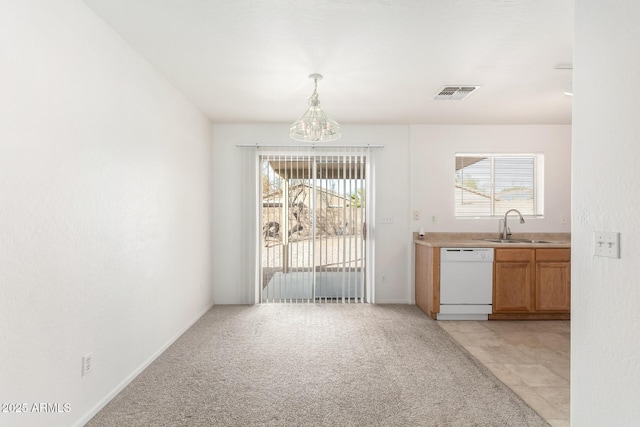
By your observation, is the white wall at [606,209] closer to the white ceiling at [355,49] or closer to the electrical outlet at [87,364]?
the white ceiling at [355,49]

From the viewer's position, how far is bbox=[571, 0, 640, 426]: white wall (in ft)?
4.23

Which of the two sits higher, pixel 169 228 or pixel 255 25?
pixel 255 25

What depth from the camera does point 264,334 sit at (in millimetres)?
3461

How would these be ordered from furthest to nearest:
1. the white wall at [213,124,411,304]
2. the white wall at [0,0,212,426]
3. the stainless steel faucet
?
the white wall at [213,124,411,304] < the stainless steel faucet < the white wall at [0,0,212,426]

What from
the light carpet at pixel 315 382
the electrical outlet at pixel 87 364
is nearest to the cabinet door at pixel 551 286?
the light carpet at pixel 315 382

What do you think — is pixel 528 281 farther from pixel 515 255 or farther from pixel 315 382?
pixel 315 382

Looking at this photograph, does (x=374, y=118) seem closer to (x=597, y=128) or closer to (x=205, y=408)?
(x=597, y=128)

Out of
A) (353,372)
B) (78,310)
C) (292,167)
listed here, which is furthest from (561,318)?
(78,310)

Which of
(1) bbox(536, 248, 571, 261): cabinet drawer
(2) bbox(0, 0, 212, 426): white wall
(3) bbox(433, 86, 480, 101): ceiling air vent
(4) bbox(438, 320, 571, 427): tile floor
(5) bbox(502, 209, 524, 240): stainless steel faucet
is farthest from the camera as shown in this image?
(5) bbox(502, 209, 524, 240): stainless steel faucet

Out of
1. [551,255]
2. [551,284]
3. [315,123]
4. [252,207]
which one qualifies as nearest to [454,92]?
[315,123]

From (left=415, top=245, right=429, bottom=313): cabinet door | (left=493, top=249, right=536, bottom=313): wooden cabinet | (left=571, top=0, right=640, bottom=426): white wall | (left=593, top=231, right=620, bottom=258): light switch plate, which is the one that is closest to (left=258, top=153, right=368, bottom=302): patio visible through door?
(left=415, top=245, right=429, bottom=313): cabinet door

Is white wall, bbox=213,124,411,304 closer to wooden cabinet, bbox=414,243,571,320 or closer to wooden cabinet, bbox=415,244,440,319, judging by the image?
wooden cabinet, bbox=415,244,440,319

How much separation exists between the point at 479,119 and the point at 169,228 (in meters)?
3.97

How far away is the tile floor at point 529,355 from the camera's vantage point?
7.40ft
